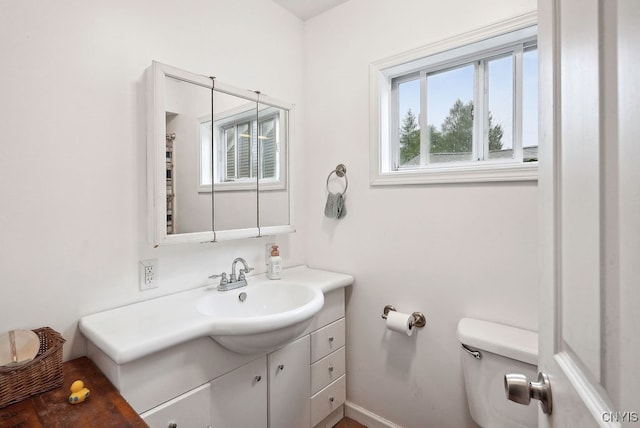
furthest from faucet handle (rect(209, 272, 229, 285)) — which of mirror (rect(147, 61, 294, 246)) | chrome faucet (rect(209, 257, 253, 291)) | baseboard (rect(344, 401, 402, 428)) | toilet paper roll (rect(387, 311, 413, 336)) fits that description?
baseboard (rect(344, 401, 402, 428))

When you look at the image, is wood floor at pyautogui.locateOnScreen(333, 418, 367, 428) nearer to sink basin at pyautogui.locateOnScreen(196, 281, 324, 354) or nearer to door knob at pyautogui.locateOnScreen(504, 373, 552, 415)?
sink basin at pyautogui.locateOnScreen(196, 281, 324, 354)

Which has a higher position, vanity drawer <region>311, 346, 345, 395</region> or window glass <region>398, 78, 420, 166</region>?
window glass <region>398, 78, 420, 166</region>

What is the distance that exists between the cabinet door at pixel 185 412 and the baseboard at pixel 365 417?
98cm

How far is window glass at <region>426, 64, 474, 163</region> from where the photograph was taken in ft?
5.21

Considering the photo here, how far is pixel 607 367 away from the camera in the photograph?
0.37 meters

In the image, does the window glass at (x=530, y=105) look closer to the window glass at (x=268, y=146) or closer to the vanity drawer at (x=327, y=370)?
the window glass at (x=268, y=146)

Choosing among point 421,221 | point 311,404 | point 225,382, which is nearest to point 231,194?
point 225,382

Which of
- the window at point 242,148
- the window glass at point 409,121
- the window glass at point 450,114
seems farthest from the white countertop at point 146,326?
the window glass at point 450,114

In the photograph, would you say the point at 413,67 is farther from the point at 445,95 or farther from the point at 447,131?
the point at 447,131

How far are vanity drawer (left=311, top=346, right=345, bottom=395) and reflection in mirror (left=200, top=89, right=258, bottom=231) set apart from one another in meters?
0.80

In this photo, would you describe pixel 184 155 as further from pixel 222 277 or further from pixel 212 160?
pixel 222 277

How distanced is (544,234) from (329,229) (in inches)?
54.8

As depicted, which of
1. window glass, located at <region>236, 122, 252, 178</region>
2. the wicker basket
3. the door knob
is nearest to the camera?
the door knob

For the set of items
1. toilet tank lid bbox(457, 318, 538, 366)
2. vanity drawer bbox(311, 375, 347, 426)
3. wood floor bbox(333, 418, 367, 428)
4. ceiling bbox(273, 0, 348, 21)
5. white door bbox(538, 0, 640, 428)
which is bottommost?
wood floor bbox(333, 418, 367, 428)
